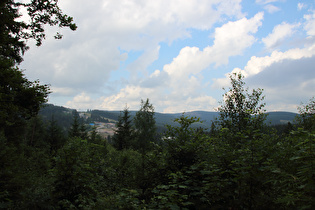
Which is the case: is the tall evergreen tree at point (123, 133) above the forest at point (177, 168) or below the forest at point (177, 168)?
below

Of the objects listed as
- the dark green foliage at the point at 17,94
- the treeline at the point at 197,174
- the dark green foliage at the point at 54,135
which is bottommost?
the dark green foliage at the point at 54,135

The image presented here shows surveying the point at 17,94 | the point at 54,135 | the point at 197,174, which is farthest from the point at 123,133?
the point at 197,174

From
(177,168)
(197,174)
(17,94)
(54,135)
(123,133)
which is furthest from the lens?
(123,133)

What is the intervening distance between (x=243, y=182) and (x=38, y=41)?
392 inches

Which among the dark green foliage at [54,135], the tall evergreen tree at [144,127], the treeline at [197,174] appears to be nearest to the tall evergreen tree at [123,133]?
the tall evergreen tree at [144,127]

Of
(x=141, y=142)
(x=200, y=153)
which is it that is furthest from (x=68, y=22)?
(x=141, y=142)

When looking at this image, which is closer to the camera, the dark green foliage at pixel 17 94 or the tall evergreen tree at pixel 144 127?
the dark green foliage at pixel 17 94

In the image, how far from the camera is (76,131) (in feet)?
136

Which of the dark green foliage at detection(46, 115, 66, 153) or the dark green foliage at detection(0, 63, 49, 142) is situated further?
the dark green foliage at detection(46, 115, 66, 153)

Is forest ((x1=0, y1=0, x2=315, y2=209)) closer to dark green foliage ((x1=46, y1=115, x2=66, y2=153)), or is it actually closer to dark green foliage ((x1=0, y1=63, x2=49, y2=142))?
dark green foliage ((x1=0, y1=63, x2=49, y2=142))

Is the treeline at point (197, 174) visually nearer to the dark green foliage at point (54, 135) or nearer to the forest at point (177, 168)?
the forest at point (177, 168)

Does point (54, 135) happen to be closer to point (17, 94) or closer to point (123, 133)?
point (123, 133)

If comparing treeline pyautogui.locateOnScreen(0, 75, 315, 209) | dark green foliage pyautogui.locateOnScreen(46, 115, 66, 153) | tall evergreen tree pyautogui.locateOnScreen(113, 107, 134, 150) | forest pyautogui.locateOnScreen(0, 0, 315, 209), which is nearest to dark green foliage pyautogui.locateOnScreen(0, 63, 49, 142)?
forest pyautogui.locateOnScreen(0, 0, 315, 209)

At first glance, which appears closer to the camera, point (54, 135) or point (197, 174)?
point (197, 174)
